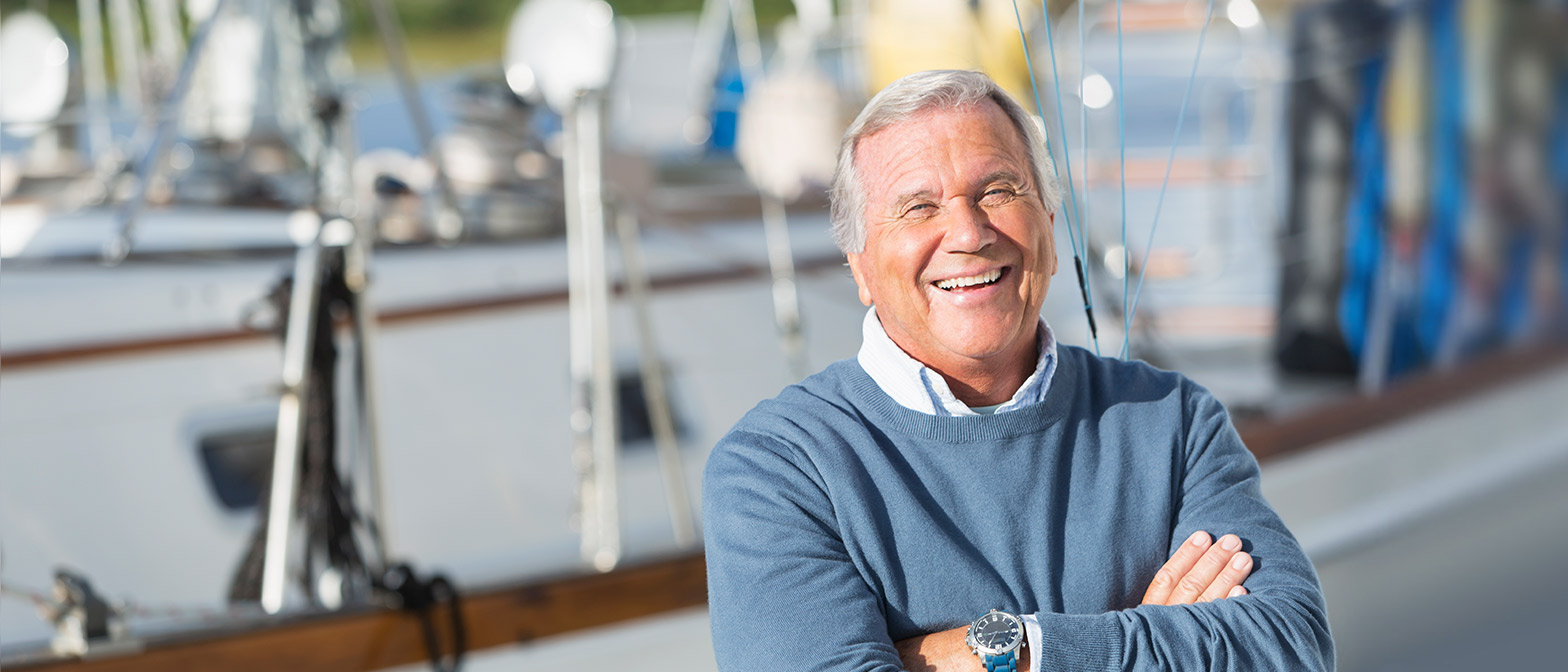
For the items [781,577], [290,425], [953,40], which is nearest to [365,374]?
[290,425]

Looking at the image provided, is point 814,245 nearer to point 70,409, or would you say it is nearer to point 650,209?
point 650,209

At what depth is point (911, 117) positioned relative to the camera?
1.09m

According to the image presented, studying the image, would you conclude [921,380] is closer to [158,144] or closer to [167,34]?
[158,144]

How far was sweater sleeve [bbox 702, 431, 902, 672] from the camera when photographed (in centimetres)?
99

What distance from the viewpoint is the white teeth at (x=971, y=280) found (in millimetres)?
1086

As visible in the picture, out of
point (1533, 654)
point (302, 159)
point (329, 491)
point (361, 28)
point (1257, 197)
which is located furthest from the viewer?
point (361, 28)

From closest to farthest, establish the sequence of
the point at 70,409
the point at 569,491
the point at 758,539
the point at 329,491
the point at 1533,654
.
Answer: the point at 758,539 → the point at 329,491 → the point at 70,409 → the point at 569,491 → the point at 1533,654

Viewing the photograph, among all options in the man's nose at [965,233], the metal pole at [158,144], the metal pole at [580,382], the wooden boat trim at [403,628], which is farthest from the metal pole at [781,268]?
the man's nose at [965,233]

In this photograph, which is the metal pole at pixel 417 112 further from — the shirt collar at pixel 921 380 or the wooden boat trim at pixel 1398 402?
the shirt collar at pixel 921 380

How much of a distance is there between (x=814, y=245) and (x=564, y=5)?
98cm

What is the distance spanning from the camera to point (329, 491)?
239cm

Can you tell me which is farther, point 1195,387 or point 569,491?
point 569,491

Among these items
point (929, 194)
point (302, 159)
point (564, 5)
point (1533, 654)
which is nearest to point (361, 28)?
point (302, 159)

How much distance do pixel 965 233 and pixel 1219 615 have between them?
13.8 inches
